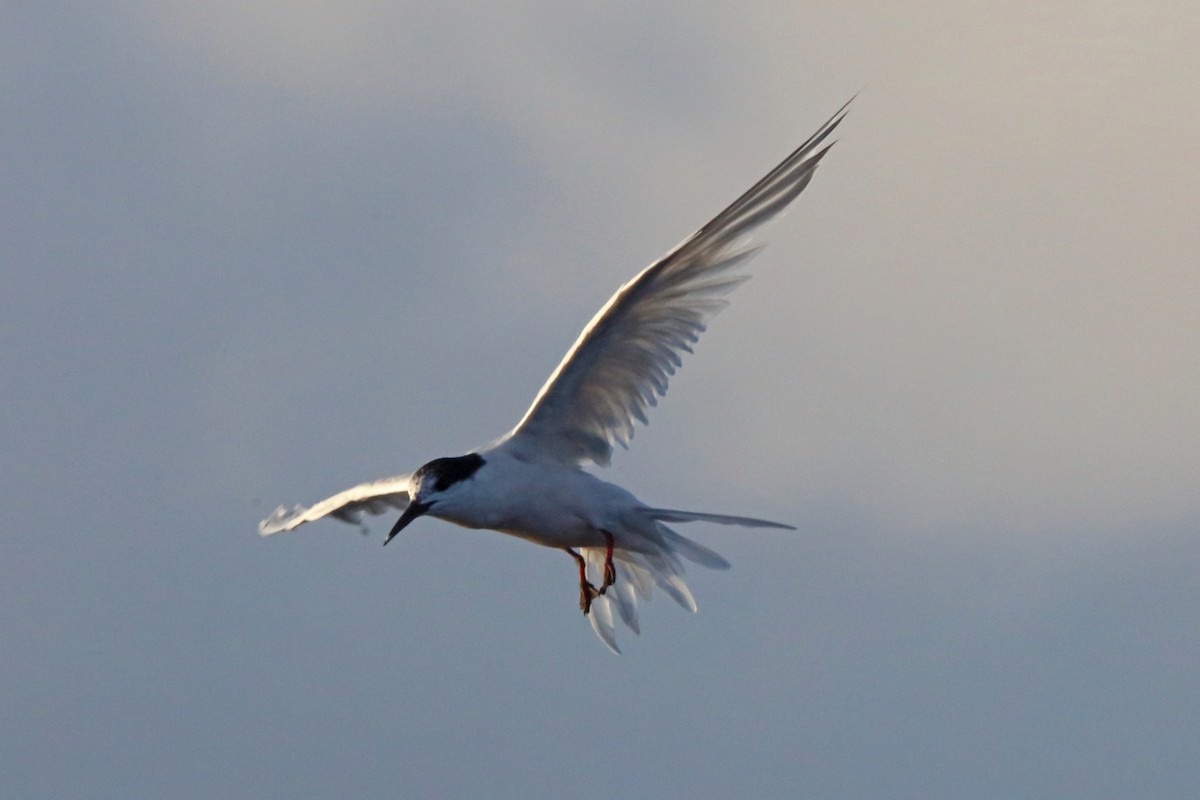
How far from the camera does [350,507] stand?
16.7 metres

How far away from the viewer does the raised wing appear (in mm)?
13438

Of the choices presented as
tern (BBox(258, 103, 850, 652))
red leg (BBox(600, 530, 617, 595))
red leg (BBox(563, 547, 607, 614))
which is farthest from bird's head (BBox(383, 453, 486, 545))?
red leg (BBox(563, 547, 607, 614))

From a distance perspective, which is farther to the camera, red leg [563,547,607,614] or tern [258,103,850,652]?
red leg [563,547,607,614]

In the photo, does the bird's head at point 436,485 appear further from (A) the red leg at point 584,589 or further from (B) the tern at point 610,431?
(A) the red leg at point 584,589

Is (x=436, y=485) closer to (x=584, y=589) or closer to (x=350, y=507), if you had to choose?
(x=584, y=589)

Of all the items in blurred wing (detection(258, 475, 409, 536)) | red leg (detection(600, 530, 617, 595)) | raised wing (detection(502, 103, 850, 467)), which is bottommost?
blurred wing (detection(258, 475, 409, 536))

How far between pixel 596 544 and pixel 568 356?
4.84 feet

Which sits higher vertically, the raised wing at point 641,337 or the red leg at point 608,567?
the raised wing at point 641,337

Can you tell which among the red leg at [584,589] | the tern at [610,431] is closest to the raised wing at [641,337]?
the tern at [610,431]

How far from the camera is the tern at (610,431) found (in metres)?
13.5

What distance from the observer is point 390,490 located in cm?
1498

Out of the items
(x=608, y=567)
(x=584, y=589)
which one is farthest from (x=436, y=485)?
(x=584, y=589)

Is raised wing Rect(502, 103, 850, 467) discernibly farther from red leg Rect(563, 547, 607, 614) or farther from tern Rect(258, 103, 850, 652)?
red leg Rect(563, 547, 607, 614)

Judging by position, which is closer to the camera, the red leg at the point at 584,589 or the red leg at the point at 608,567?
the red leg at the point at 608,567
